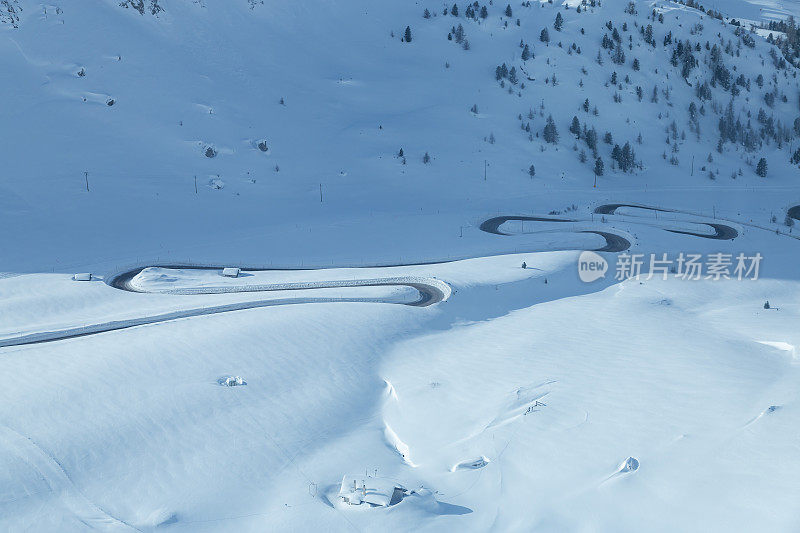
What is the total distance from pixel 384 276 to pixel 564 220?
1127 inches

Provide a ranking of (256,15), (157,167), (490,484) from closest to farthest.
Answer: (490,484) → (157,167) → (256,15)

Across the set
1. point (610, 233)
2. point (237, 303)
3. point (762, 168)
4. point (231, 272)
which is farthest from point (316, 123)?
point (762, 168)

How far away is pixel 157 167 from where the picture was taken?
7906 cm

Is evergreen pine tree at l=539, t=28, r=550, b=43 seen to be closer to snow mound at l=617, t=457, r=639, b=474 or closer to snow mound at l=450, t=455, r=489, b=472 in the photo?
snow mound at l=617, t=457, r=639, b=474

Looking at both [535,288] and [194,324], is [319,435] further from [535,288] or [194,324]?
[535,288]

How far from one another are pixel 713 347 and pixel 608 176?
5807 cm

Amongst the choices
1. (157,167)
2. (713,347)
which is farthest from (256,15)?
(713,347)

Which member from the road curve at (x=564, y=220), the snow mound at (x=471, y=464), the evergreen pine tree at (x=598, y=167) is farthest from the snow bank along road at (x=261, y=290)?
the evergreen pine tree at (x=598, y=167)

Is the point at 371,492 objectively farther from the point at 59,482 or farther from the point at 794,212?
the point at 794,212

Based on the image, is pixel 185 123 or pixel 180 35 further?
pixel 180 35

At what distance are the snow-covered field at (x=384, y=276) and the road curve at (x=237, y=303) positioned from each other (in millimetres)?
385

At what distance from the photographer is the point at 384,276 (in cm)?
5862

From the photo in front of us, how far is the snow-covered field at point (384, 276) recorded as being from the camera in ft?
92.0

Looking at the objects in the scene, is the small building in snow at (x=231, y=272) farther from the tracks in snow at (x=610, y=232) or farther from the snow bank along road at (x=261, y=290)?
the tracks in snow at (x=610, y=232)
